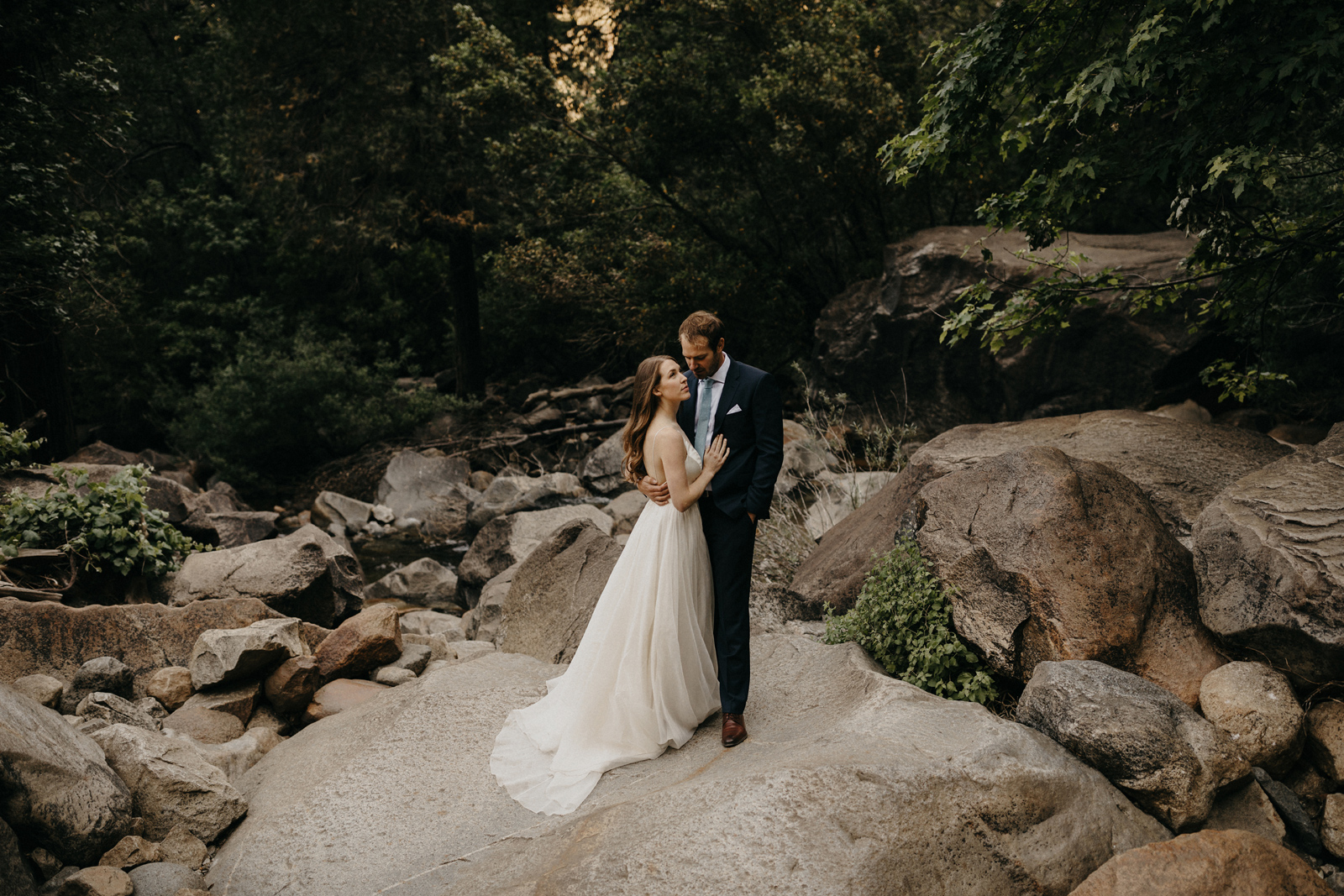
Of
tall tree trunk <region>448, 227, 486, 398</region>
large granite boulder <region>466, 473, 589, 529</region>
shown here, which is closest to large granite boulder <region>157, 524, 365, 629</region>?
large granite boulder <region>466, 473, 589, 529</region>

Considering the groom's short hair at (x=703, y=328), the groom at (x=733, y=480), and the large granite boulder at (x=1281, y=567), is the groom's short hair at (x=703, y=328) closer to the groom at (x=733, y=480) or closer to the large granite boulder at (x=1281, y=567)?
the groom at (x=733, y=480)

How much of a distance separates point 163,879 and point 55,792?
2.04 feet

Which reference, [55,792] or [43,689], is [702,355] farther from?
[43,689]

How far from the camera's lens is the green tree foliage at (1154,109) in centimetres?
480

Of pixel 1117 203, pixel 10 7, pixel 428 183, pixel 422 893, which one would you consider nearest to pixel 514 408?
pixel 428 183

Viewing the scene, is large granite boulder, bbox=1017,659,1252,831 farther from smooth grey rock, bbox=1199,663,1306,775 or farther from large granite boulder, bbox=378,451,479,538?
large granite boulder, bbox=378,451,479,538

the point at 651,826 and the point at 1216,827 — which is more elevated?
the point at 651,826

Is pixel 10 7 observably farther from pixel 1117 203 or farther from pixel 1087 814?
pixel 1117 203

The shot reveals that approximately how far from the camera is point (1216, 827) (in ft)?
12.5

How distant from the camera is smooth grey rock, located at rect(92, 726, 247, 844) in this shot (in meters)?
4.07

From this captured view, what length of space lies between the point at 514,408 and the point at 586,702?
52.2 feet

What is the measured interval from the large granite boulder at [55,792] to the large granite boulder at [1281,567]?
5.74 metres

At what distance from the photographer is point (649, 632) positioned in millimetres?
4242

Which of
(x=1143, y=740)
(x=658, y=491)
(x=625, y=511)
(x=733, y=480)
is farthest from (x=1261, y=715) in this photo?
(x=625, y=511)
